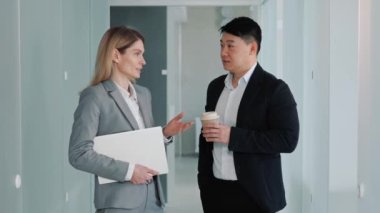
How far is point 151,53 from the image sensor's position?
247 inches

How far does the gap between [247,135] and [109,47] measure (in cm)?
63

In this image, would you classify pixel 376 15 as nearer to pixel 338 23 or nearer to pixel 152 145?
pixel 152 145

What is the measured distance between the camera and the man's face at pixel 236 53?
94.3 inches

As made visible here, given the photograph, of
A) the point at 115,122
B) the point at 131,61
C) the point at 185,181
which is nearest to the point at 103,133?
the point at 115,122

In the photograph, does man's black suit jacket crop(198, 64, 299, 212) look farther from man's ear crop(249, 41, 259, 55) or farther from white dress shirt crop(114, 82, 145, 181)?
white dress shirt crop(114, 82, 145, 181)

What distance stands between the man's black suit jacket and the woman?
0.36 metres

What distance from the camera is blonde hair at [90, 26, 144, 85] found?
86.9 inches

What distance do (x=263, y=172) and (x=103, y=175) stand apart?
64cm

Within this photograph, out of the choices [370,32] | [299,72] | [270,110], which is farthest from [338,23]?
[270,110]

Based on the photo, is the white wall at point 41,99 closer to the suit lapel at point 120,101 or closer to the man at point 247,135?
the suit lapel at point 120,101

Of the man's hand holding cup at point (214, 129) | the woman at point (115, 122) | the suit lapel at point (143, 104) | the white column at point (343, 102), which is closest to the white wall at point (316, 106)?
the white column at point (343, 102)

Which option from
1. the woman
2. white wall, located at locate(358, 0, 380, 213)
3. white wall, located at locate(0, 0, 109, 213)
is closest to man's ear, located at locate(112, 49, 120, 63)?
the woman

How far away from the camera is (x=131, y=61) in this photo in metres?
2.23

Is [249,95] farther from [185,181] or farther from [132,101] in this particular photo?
[185,181]
